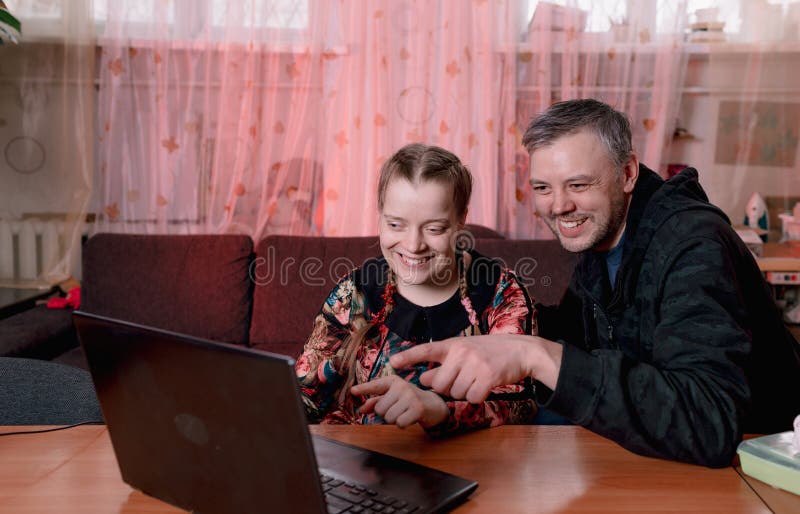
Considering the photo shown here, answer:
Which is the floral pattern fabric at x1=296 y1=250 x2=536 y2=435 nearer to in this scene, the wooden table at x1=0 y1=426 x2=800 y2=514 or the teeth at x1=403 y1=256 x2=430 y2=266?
the teeth at x1=403 y1=256 x2=430 y2=266

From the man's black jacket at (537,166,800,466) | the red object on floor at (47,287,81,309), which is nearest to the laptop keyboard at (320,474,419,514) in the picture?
the man's black jacket at (537,166,800,466)

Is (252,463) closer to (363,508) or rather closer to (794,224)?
(363,508)

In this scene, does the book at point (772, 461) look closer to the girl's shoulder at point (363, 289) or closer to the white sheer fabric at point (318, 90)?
the girl's shoulder at point (363, 289)

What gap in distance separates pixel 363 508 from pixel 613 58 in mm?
2516

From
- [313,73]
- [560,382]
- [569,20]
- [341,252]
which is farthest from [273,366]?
[569,20]

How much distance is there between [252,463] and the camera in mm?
738

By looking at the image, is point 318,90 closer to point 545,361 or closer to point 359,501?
point 545,361

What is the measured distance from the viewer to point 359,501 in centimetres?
85

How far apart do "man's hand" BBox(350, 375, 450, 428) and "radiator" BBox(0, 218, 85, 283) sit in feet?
7.61

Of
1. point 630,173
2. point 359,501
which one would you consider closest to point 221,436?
point 359,501

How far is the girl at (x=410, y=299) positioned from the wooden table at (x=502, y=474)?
0.30m

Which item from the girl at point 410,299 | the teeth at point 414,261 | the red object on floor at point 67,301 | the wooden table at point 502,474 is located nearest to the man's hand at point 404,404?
the wooden table at point 502,474

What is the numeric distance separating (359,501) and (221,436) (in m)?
0.21

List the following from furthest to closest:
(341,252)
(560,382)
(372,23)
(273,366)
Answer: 1. (372,23)
2. (341,252)
3. (560,382)
4. (273,366)
